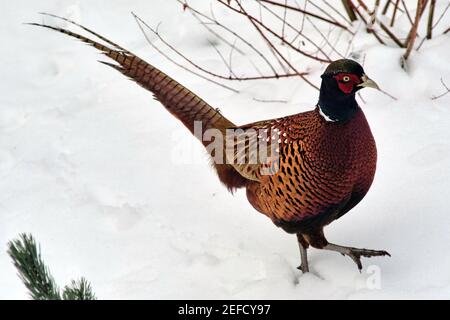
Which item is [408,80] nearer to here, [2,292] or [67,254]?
[67,254]

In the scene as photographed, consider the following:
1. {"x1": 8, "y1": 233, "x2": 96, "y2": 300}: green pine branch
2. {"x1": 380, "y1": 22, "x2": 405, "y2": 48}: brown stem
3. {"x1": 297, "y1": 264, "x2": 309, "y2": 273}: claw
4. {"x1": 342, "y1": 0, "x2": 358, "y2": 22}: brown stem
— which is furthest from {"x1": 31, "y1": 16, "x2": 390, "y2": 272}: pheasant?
{"x1": 342, "y1": 0, "x2": 358, "y2": 22}: brown stem

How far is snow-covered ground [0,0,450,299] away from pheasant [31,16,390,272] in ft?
0.80

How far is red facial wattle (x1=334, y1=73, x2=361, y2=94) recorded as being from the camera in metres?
3.25

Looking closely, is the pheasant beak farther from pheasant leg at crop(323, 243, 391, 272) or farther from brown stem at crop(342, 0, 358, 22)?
brown stem at crop(342, 0, 358, 22)

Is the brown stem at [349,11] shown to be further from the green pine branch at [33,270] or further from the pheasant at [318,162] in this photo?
the green pine branch at [33,270]

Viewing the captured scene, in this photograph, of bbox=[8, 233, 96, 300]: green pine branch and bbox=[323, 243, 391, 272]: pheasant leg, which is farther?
bbox=[323, 243, 391, 272]: pheasant leg

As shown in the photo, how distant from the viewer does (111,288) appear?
363cm

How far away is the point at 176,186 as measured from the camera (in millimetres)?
4348

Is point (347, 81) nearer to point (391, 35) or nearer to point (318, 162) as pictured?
point (318, 162)

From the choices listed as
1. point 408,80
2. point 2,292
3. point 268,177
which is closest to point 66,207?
point 2,292

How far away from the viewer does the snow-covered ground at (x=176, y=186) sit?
143 inches

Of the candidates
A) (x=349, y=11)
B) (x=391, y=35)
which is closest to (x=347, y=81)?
(x=391, y=35)
